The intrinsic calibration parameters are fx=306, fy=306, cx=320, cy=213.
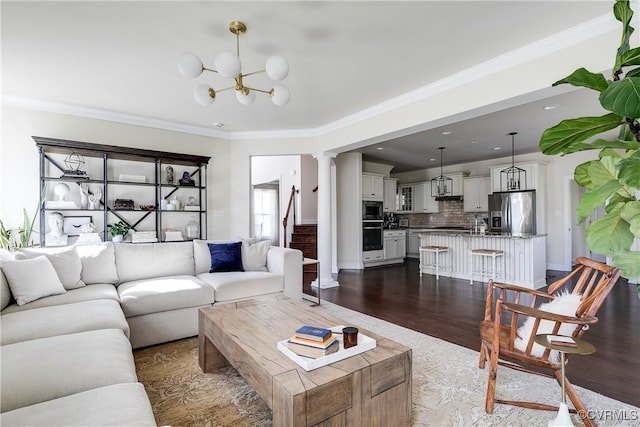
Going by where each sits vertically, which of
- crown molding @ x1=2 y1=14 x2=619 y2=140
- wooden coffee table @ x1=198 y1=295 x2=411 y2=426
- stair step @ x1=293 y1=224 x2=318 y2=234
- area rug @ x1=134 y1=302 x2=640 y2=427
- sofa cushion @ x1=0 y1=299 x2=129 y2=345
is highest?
crown molding @ x1=2 y1=14 x2=619 y2=140

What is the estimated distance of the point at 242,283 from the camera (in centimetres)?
334

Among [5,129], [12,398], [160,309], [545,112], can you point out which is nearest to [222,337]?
[12,398]

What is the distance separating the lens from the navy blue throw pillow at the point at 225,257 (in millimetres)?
3633

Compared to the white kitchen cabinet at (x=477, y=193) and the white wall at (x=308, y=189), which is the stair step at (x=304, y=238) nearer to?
the white wall at (x=308, y=189)

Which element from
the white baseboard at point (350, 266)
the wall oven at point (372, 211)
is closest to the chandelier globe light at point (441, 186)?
the wall oven at point (372, 211)

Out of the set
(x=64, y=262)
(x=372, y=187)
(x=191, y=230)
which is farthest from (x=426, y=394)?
(x=372, y=187)

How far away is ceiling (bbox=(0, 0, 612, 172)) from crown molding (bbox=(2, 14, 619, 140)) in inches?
2.5

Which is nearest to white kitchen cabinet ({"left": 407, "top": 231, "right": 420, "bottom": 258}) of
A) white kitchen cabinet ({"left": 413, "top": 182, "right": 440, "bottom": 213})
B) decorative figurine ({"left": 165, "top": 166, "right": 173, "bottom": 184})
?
white kitchen cabinet ({"left": 413, "top": 182, "right": 440, "bottom": 213})

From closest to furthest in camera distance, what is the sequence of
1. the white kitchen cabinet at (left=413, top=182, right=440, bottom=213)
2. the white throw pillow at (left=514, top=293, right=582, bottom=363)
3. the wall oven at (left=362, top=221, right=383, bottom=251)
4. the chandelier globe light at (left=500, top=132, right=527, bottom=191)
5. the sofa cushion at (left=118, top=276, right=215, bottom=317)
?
the white throw pillow at (left=514, top=293, right=582, bottom=363) < the sofa cushion at (left=118, top=276, right=215, bottom=317) < the chandelier globe light at (left=500, top=132, right=527, bottom=191) < the wall oven at (left=362, top=221, right=383, bottom=251) < the white kitchen cabinet at (left=413, top=182, right=440, bottom=213)

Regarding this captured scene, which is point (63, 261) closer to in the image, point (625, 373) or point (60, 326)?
point (60, 326)

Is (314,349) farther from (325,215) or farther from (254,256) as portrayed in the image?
(325,215)

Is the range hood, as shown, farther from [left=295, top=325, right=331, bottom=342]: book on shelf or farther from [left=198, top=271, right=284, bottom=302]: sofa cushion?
[left=295, top=325, right=331, bottom=342]: book on shelf

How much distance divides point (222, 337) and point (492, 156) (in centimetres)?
763

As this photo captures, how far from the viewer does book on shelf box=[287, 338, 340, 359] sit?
60.3 inches
